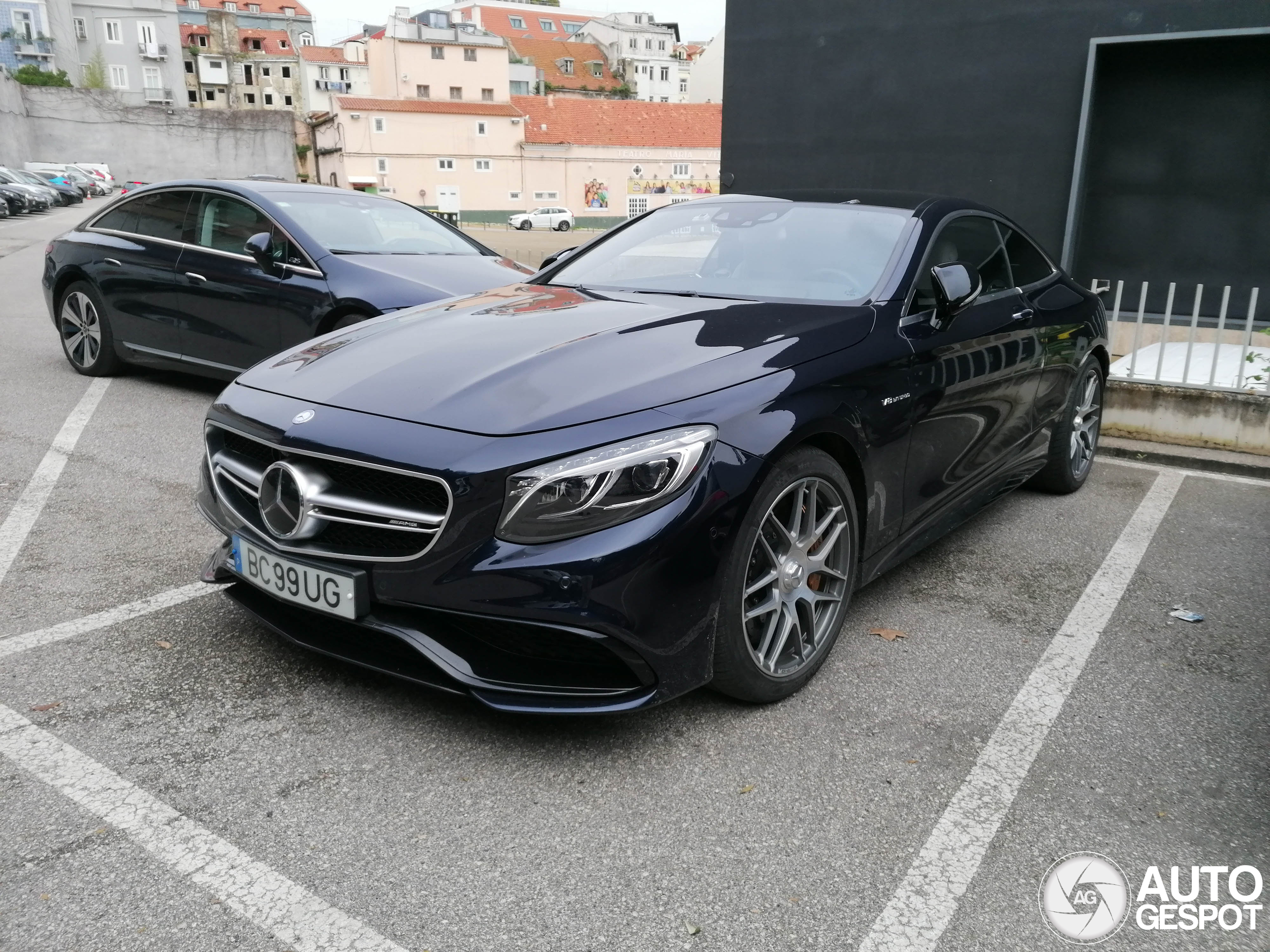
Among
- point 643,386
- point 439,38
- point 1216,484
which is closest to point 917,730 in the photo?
point 643,386

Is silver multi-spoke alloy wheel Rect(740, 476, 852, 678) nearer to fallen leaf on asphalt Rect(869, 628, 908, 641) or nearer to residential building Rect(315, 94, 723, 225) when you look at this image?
fallen leaf on asphalt Rect(869, 628, 908, 641)

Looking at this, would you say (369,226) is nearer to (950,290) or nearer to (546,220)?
(950,290)

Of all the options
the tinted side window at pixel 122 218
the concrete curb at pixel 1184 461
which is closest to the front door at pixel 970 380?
the concrete curb at pixel 1184 461

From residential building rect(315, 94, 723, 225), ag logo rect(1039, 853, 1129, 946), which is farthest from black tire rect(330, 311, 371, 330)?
residential building rect(315, 94, 723, 225)

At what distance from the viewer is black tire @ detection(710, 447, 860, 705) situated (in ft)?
9.02

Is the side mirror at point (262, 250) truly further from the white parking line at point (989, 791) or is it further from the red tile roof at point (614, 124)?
the red tile roof at point (614, 124)

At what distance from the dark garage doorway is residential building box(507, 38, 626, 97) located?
364 ft

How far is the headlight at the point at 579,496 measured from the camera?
2506 millimetres

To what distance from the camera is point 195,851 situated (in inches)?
91.2

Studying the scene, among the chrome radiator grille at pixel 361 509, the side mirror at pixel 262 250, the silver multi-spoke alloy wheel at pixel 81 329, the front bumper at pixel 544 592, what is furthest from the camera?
the silver multi-spoke alloy wheel at pixel 81 329

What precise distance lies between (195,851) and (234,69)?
11038cm

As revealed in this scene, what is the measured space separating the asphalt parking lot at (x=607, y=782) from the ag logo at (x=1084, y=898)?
37 millimetres

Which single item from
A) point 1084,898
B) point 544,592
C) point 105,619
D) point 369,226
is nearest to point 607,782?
point 544,592

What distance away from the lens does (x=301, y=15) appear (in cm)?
11094
